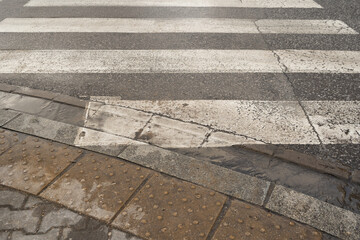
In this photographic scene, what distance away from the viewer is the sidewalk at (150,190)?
8.50 ft

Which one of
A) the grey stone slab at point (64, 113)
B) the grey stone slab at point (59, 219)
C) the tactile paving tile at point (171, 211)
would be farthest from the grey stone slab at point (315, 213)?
the grey stone slab at point (64, 113)

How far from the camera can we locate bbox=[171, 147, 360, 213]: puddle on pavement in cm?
296

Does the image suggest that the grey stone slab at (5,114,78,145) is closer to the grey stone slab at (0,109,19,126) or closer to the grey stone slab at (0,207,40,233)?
the grey stone slab at (0,109,19,126)

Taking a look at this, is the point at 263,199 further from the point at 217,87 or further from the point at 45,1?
the point at 45,1

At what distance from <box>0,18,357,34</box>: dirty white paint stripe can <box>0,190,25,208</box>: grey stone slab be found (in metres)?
3.79

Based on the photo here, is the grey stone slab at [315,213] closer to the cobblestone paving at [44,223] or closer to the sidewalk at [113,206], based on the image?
the sidewalk at [113,206]

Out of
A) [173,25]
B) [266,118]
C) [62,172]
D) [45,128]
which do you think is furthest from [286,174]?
[173,25]

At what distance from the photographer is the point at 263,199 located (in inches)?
112

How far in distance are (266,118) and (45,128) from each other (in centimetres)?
239

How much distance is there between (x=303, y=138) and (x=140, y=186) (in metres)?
1.77

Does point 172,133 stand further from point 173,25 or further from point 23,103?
point 173,25

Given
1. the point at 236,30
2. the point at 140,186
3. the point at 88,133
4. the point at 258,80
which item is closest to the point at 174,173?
the point at 140,186

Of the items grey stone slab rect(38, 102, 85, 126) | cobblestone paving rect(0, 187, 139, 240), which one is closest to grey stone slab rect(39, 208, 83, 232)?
cobblestone paving rect(0, 187, 139, 240)

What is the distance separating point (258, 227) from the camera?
2584mm
